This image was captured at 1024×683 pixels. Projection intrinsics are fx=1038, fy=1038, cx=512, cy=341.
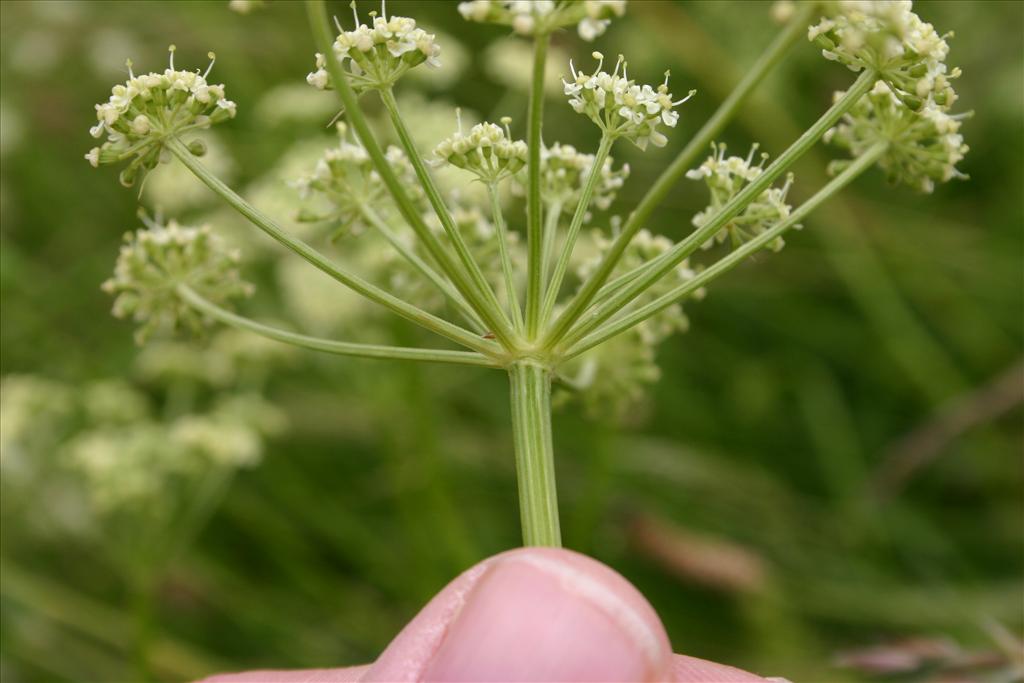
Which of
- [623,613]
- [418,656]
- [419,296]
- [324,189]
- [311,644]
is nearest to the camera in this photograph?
[623,613]

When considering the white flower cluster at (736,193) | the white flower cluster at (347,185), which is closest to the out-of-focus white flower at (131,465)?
the white flower cluster at (347,185)

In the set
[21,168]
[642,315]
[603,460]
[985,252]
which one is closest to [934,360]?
[985,252]

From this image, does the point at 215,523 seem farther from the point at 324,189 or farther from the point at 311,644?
the point at 324,189

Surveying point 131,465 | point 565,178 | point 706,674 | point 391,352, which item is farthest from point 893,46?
point 131,465

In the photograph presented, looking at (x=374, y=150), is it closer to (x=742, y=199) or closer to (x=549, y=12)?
(x=549, y=12)

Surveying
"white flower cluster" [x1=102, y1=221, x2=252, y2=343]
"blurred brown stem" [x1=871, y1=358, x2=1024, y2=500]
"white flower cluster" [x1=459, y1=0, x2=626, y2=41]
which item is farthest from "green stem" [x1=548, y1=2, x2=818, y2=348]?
"blurred brown stem" [x1=871, y1=358, x2=1024, y2=500]

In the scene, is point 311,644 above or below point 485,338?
below
